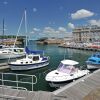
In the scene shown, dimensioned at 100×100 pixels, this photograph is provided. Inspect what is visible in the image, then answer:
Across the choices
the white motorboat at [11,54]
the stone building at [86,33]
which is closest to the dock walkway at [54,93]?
the white motorboat at [11,54]

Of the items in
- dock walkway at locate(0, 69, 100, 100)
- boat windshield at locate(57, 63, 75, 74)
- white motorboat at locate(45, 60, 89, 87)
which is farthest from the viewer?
boat windshield at locate(57, 63, 75, 74)

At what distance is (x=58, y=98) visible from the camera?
12.2 meters

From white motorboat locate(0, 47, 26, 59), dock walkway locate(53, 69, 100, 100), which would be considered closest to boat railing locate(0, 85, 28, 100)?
dock walkway locate(53, 69, 100, 100)

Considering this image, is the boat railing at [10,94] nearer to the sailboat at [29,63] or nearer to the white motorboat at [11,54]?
the sailboat at [29,63]

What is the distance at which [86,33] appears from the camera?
173 meters

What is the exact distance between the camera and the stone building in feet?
552

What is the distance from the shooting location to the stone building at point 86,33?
168250mm

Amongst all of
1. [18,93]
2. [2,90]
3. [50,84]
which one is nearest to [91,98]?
[18,93]

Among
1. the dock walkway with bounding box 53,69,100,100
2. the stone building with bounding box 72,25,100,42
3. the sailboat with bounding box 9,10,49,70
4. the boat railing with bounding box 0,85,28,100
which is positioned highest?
the stone building with bounding box 72,25,100,42

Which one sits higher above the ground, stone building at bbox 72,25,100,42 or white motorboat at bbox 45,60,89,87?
stone building at bbox 72,25,100,42

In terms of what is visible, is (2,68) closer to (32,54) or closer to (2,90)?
(32,54)

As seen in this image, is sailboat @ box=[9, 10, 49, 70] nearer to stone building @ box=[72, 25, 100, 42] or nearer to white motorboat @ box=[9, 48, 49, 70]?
white motorboat @ box=[9, 48, 49, 70]

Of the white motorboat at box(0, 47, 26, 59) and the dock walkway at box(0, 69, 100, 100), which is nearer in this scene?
the dock walkway at box(0, 69, 100, 100)

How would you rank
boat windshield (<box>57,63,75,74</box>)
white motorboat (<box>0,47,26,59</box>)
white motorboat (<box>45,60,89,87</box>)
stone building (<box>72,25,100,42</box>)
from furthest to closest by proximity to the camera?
1. stone building (<box>72,25,100,42</box>)
2. white motorboat (<box>0,47,26,59</box>)
3. boat windshield (<box>57,63,75,74</box>)
4. white motorboat (<box>45,60,89,87</box>)
